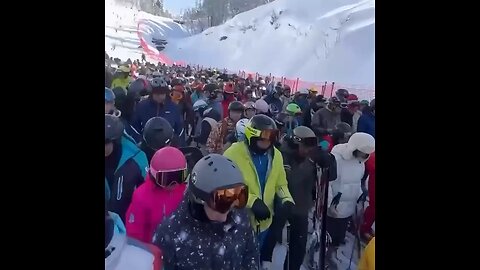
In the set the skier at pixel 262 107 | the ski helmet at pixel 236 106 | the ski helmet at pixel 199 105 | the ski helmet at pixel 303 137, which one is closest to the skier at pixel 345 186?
the ski helmet at pixel 303 137

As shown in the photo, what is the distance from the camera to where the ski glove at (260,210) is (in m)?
2.23

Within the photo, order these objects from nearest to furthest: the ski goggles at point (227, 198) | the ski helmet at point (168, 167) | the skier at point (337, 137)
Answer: the ski goggles at point (227, 198) < the ski helmet at point (168, 167) < the skier at point (337, 137)

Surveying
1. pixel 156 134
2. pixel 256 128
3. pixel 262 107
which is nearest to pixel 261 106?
pixel 262 107

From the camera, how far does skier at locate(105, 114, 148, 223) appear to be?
Result: 219cm

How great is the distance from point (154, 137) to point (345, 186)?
83 cm

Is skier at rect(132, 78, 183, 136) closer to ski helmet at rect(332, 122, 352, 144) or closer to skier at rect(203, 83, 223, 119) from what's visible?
skier at rect(203, 83, 223, 119)

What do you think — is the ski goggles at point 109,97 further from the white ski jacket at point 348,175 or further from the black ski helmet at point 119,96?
the white ski jacket at point 348,175

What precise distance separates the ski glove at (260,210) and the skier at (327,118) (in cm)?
38

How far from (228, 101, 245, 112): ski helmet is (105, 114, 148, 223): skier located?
0.40 meters

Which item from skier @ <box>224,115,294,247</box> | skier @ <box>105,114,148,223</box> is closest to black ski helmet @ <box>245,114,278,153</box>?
skier @ <box>224,115,294,247</box>
